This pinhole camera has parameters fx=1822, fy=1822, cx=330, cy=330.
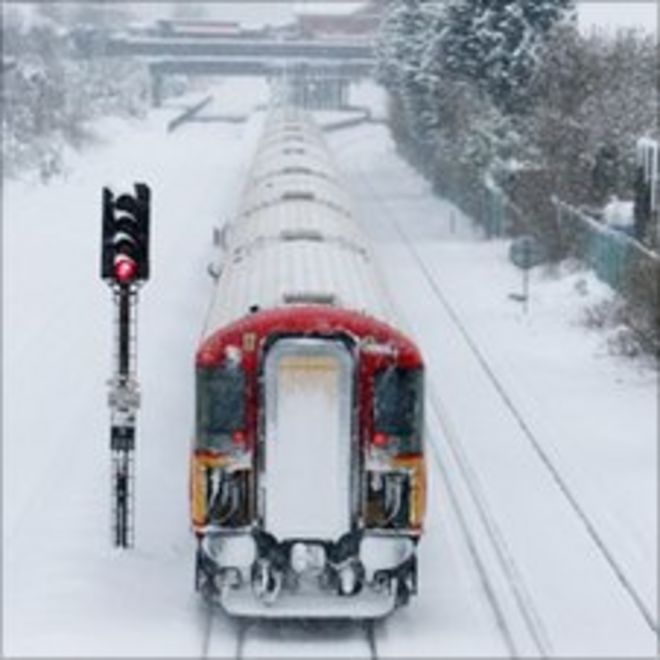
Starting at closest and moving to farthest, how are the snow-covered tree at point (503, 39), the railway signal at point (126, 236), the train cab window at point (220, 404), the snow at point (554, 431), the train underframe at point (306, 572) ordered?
the train cab window at point (220, 404)
the train underframe at point (306, 572)
the railway signal at point (126, 236)
the snow at point (554, 431)
the snow-covered tree at point (503, 39)

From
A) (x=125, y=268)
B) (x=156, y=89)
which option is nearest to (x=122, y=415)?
(x=125, y=268)

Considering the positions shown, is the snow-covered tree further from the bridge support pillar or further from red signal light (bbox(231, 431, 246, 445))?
the bridge support pillar

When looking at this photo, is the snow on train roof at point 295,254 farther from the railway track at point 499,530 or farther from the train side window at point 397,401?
the railway track at point 499,530

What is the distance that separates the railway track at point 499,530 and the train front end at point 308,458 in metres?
1.26

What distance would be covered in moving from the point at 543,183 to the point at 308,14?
64.5m

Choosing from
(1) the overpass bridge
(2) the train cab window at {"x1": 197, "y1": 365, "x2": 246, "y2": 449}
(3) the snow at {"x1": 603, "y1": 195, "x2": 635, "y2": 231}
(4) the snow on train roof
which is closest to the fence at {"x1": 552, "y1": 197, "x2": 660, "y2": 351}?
(3) the snow at {"x1": 603, "y1": 195, "x2": 635, "y2": 231}

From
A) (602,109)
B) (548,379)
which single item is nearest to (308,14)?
(602,109)

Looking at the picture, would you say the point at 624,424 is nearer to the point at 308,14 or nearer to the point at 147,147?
the point at 147,147

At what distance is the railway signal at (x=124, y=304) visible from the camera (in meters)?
15.8

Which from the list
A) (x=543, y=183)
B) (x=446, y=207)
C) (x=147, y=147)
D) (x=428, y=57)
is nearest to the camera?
(x=543, y=183)

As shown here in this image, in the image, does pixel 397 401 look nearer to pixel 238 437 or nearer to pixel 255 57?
pixel 238 437

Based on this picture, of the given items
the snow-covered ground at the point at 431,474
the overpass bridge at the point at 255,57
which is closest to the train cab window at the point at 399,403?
the snow-covered ground at the point at 431,474

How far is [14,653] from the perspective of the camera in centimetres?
1409

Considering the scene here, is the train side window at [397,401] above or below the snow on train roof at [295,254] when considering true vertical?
below
